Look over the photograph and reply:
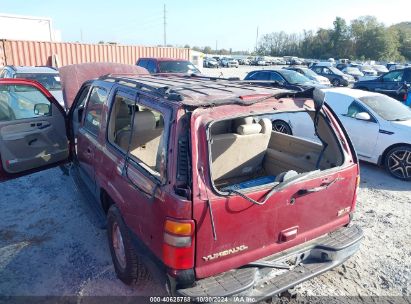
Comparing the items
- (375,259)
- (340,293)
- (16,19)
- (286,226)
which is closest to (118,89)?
(286,226)

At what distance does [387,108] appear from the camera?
615 cm

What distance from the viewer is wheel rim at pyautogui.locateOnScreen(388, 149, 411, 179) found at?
5606 millimetres

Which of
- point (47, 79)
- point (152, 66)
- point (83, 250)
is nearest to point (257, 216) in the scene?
point (83, 250)

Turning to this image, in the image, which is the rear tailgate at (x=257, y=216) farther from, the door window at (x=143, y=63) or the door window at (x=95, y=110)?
the door window at (x=143, y=63)

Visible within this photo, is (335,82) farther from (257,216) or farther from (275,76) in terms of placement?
(257,216)

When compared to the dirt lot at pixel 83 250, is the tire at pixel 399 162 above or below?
above

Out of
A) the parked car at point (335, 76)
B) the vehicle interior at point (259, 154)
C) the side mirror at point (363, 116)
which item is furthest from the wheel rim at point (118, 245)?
the parked car at point (335, 76)

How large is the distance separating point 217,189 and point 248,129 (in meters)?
1.17

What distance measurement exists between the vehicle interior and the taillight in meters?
0.91

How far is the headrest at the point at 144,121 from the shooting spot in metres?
3.25

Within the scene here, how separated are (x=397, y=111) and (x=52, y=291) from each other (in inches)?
248

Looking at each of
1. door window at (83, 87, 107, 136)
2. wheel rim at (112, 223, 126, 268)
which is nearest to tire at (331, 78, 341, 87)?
door window at (83, 87, 107, 136)

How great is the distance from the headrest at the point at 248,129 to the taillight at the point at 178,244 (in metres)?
1.39

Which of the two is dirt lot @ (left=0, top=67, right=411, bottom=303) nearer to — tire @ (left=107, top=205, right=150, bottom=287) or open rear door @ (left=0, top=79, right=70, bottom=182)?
tire @ (left=107, top=205, right=150, bottom=287)
